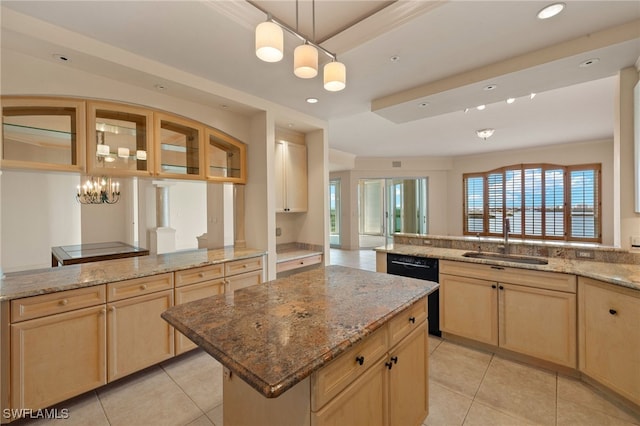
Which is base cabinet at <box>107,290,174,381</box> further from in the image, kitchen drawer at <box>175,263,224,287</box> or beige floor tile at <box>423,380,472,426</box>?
beige floor tile at <box>423,380,472,426</box>

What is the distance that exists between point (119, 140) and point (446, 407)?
3.37 m

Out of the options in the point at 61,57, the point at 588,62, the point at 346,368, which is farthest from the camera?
the point at 588,62

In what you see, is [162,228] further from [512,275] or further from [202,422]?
[512,275]

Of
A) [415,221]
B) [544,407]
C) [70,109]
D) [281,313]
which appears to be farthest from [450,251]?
[415,221]

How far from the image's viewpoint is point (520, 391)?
2.10m

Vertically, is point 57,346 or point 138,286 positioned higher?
point 138,286

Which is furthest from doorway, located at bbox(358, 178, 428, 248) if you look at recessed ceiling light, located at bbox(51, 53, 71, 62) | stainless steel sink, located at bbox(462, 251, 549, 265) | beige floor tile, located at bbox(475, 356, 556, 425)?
recessed ceiling light, located at bbox(51, 53, 71, 62)

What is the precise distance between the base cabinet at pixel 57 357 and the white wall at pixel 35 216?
74 cm

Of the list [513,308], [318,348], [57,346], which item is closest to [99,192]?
[57,346]

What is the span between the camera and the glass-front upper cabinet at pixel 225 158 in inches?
124

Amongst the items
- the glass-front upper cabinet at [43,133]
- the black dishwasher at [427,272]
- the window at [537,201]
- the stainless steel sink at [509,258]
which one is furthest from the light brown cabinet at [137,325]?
the window at [537,201]

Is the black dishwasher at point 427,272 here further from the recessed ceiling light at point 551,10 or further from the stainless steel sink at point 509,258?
the recessed ceiling light at point 551,10

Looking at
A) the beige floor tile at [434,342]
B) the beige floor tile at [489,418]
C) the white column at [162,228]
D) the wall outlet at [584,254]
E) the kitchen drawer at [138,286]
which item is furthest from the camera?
the white column at [162,228]

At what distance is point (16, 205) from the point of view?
7.29 ft
